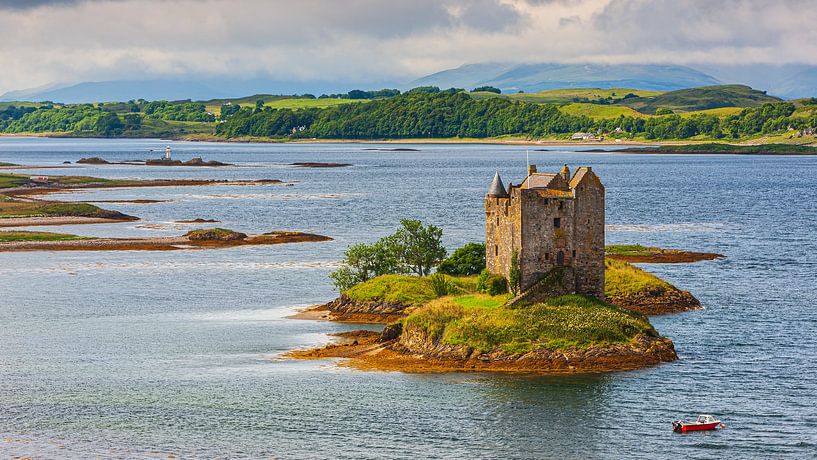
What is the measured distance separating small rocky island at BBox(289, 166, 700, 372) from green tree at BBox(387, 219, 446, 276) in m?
13.0

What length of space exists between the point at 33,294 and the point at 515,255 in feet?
142

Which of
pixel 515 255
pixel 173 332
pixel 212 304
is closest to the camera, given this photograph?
pixel 515 255

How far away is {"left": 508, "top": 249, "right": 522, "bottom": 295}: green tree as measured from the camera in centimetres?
6688

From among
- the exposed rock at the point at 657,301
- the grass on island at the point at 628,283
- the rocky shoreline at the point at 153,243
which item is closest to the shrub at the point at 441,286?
the exposed rock at the point at 657,301

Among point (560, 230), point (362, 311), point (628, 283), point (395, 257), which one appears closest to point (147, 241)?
point (395, 257)

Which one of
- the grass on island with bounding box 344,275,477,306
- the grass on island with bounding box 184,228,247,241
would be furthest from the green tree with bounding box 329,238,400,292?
the grass on island with bounding box 184,228,247,241

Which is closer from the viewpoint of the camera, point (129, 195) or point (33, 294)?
point (33, 294)

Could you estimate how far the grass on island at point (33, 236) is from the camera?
126 meters

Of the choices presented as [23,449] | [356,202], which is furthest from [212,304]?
[356,202]

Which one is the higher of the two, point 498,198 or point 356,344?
point 498,198

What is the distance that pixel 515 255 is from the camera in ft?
220

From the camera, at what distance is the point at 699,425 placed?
50.3m

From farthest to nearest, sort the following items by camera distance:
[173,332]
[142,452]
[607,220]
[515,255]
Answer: [607,220]
[173,332]
[515,255]
[142,452]

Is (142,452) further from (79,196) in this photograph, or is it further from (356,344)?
(79,196)
